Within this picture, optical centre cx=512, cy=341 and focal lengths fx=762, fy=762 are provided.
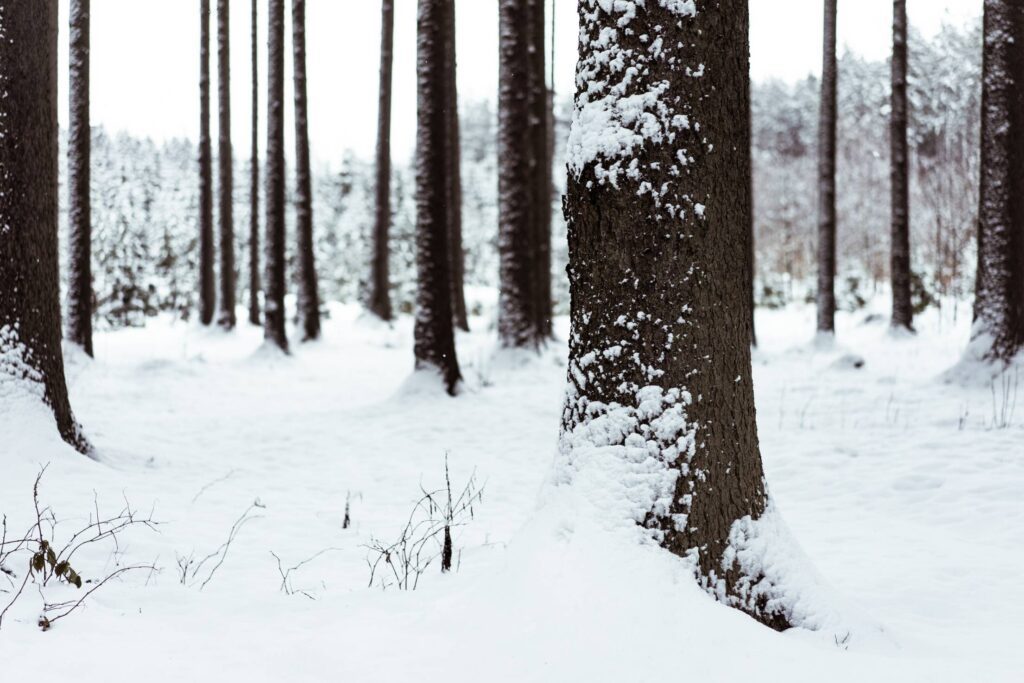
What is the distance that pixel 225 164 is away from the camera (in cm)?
1819

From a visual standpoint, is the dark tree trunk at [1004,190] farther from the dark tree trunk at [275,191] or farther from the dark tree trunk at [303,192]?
the dark tree trunk at [303,192]

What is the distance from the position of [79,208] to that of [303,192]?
467 centimetres

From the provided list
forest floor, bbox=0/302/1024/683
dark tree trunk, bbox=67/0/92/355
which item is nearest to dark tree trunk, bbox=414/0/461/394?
forest floor, bbox=0/302/1024/683

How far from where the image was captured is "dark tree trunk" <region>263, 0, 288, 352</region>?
42.9ft

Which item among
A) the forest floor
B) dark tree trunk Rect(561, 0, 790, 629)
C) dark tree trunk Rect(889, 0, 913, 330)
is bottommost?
the forest floor

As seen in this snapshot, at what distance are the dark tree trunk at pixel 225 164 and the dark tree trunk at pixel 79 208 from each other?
21.8 feet

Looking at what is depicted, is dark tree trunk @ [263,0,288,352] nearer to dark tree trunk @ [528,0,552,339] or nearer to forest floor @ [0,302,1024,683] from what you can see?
forest floor @ [0,302,1024,683]

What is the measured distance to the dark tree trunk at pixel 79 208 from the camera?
35.2ft

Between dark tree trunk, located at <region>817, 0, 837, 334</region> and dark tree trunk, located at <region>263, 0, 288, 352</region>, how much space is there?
9.98 metres

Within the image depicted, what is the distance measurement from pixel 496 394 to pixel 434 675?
706cm

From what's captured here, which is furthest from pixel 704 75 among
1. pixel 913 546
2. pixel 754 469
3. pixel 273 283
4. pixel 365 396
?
pixel 273 283

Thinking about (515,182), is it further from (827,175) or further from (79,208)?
(827,175)

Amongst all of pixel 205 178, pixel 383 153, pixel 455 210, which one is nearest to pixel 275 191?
pixel 383 153

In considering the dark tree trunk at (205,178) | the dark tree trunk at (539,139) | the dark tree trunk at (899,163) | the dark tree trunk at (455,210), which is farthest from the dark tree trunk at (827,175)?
the dark tree trunk at (205,178)
